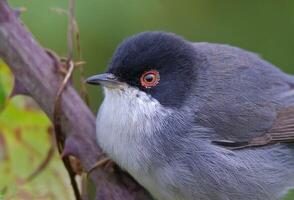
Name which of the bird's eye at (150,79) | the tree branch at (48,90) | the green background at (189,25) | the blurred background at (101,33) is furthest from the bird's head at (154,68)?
the green background at (189,25)

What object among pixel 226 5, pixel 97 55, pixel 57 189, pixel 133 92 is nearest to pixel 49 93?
pixel 57 189

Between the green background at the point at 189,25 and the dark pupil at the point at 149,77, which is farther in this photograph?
the green background at the point at 189,25

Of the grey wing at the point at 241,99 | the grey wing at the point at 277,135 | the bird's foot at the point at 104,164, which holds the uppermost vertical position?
the grey wing at the point at 241,99

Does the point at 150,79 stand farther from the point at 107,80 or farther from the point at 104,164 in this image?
the point at 104,164

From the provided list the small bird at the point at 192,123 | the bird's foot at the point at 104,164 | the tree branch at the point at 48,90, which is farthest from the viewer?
the small bird at the point at 192,123

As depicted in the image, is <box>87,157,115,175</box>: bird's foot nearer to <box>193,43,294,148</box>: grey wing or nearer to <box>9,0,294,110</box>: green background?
<box>193,43,294,148</box>: grey wing

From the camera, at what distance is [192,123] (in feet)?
9.12

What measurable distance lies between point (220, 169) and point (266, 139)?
1.18 ft

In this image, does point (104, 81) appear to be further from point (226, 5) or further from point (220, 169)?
point (226, 5)

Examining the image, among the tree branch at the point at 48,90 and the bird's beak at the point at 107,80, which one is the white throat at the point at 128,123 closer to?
the bird's beak at the point at 107,80

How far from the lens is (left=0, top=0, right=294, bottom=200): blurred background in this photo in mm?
2400

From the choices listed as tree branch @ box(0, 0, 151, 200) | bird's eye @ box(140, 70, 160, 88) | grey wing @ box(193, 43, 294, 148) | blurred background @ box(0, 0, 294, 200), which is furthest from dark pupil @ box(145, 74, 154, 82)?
blurred background @ box(0, 0, 294, 200)

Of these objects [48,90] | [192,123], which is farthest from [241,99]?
[48,90]

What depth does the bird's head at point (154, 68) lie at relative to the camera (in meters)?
2.76
